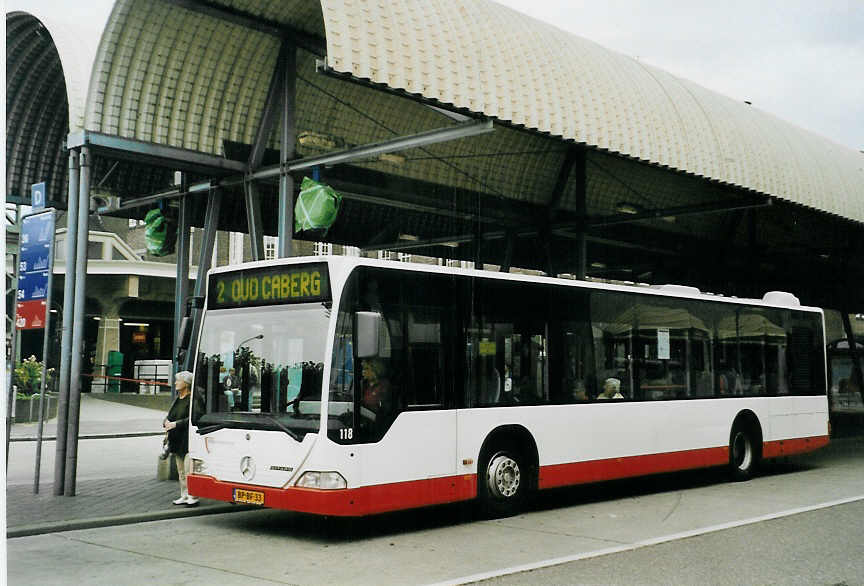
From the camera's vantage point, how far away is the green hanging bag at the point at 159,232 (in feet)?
54.6

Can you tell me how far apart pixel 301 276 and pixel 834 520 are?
684 cm

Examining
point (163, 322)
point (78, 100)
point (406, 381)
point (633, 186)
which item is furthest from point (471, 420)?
point (163, 322)

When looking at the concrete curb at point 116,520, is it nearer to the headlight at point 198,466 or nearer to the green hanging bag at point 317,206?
the headlight at point 198,466

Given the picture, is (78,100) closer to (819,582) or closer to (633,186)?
(819,582)

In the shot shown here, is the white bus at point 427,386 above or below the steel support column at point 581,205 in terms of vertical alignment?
below

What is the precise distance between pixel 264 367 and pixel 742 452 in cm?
935

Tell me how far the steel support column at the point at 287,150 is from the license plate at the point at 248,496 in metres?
4.51

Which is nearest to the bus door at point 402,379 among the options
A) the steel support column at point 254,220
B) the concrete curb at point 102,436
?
the steel support column at point 254,220

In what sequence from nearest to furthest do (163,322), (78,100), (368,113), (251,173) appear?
(78,100), (251,173), (368,113), (163,322)

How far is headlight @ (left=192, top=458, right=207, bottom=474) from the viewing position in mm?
10359

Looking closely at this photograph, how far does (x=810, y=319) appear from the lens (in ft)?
58.4

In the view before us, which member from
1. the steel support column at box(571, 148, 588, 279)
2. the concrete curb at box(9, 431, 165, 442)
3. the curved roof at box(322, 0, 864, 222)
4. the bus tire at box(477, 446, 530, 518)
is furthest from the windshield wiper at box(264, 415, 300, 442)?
the concrete curb at box(9, 431, 165, 442)

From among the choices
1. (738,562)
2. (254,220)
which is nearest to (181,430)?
(254,220)

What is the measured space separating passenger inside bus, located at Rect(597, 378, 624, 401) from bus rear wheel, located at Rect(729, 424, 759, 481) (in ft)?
10.8
